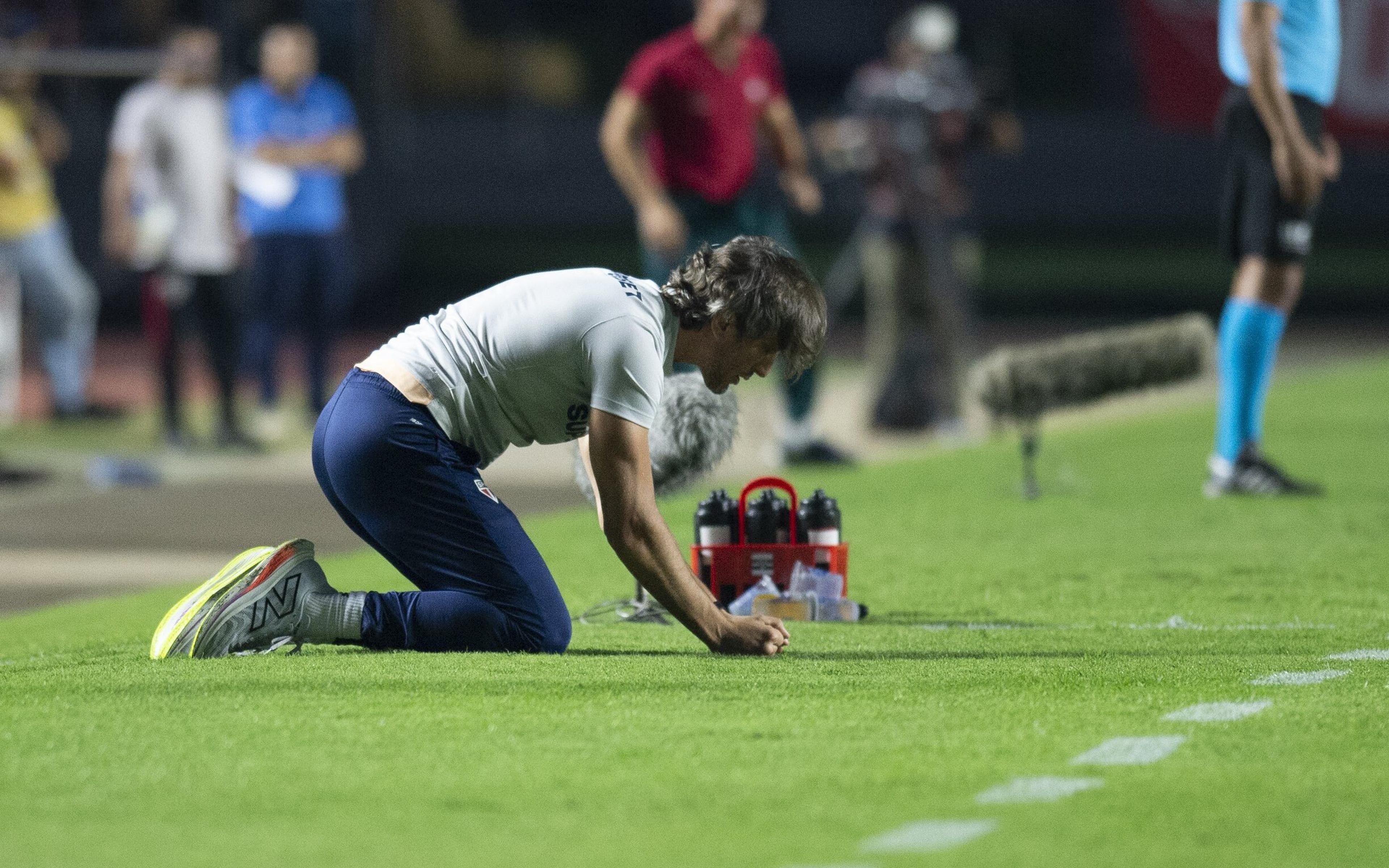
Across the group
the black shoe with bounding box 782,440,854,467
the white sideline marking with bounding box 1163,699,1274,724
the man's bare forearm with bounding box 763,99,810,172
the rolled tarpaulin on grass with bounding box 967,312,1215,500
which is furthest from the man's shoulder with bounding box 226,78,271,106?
the white sideline marking with bounding box 1163,699,1274,724

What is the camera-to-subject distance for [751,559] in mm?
5523

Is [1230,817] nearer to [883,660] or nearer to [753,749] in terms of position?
[753,749]

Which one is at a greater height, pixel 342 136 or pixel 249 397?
pixel 342 136

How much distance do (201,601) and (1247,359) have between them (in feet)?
15.5

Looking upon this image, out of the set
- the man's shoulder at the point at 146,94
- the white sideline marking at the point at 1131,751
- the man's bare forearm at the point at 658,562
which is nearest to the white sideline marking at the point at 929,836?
the white sideline marking at the point at 1131,751

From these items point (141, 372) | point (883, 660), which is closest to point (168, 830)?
point (883, 660)

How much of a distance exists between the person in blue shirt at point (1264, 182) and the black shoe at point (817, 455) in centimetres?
208

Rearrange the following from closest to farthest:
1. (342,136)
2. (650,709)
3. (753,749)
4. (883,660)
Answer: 1. (753,749)
2. (650,709)
3. (883,660)
4. (342,136)

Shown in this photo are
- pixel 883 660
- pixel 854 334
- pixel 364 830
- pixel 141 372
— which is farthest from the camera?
pixel 854 334

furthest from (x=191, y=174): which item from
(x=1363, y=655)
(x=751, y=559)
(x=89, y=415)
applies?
(x=1363, y=655)

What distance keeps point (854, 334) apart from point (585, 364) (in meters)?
15.4

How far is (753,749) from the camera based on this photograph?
153 inches

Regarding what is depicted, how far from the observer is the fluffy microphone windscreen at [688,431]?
204 inches

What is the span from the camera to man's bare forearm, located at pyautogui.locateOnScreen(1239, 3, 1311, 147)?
25.9ft
